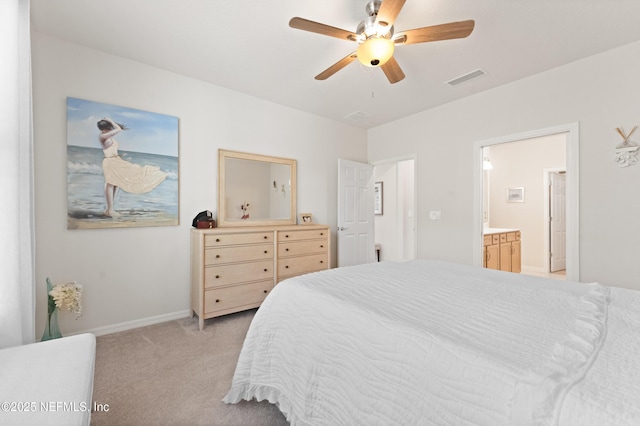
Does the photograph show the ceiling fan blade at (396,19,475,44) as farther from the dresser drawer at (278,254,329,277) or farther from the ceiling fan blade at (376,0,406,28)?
the dresser drawer at (278,254,329,277)

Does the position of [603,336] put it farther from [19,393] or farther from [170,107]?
[170,107]

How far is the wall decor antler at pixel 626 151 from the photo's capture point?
2.45 metres

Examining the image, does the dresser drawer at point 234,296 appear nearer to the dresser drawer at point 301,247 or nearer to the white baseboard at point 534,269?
the dresser drawer at point 301,247

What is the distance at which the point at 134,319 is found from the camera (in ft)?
9.25

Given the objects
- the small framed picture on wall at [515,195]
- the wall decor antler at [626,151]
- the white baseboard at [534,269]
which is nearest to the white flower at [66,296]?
the wall decor antler at [626,151]

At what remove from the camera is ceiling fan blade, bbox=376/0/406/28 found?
1610 mm

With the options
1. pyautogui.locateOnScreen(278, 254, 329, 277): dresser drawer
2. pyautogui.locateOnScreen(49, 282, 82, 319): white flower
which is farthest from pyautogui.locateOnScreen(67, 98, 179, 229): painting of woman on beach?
pyautogui.locateOnScreen(278, 254, 329, 277): dresser drawer

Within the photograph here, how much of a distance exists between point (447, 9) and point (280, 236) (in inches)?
106

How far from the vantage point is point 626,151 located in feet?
8.12

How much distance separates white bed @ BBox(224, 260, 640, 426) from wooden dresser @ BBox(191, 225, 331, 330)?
4.41 feet

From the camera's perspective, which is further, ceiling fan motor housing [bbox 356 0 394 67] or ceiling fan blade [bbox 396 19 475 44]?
ceiling fan motor housing [bbox 356 0 394 67]

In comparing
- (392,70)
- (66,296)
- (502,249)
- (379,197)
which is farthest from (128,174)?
(502,249)

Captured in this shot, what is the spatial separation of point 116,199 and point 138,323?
132 centimetres

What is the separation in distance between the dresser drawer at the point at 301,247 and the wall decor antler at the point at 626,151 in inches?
125
